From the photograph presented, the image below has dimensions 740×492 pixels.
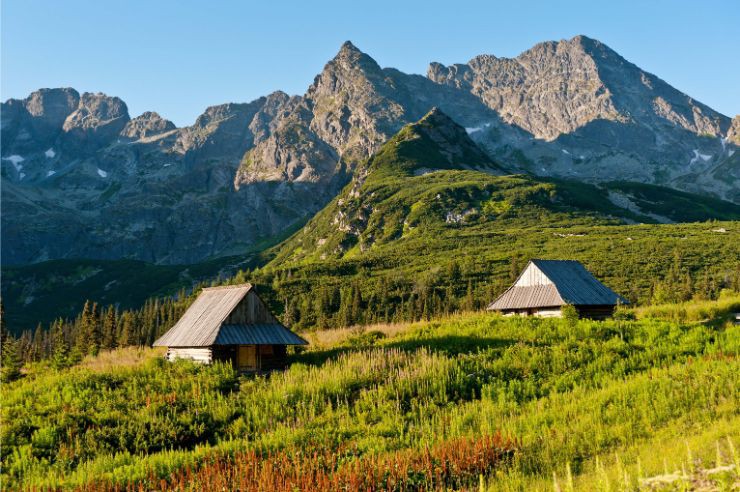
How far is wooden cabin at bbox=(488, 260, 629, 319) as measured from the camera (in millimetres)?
42750

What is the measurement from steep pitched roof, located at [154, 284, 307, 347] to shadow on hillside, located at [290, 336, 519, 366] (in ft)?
4.18

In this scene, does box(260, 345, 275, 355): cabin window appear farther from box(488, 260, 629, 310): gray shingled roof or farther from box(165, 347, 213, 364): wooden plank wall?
box(488, 260, 629, 310): gray shingled roof

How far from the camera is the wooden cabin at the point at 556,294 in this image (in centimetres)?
4275

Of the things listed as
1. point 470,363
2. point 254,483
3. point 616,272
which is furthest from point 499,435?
point 616,272

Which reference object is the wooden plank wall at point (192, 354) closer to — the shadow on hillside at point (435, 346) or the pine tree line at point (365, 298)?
the shadow on hillside at point (435, 346)

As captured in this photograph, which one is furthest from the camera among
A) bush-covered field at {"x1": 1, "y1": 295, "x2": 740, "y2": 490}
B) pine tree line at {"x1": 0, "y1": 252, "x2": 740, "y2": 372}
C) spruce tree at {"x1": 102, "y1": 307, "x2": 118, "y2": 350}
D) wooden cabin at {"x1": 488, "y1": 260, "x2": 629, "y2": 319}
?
pine tree line at {"x1": 0, "y1": 252, "x2": 740, "y2": 372}

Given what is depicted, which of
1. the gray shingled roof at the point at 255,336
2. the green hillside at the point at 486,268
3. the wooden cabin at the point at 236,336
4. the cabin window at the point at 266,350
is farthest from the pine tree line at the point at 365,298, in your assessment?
the cabin window at the point at 266,350

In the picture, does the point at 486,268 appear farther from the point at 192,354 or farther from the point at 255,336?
the point at 192,354

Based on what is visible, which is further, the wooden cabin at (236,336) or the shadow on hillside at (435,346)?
the wooden cabin at (236,336)

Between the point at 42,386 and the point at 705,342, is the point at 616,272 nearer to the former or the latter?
the point at 705,342

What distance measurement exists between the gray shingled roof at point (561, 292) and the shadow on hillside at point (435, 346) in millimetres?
15045

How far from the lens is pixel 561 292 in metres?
43.0

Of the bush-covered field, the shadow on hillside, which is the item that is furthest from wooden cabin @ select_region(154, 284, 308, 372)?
the bush-covered field

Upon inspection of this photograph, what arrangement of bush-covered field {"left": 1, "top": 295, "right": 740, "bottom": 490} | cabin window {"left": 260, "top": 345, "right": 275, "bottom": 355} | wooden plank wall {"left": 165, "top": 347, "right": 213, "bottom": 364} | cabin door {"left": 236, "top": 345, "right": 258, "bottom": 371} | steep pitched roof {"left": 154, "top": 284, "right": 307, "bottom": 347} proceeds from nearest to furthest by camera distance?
bush-covered field {"left": 1, "top": 295, "right": 740, "bottom": 490} → steep pitched roof {"left": 154, "top": 284, "right": 307, "bottom": 347} → wooden plank wall {"left": 165, "top": 347, "right": 213, "bottom": 364} → cabin door {"left": 236, "top": 345, "right": 258, "bottom": 371} → cabin window {"left": 260, "top": 345, "right": 275, "bottom": 355}
